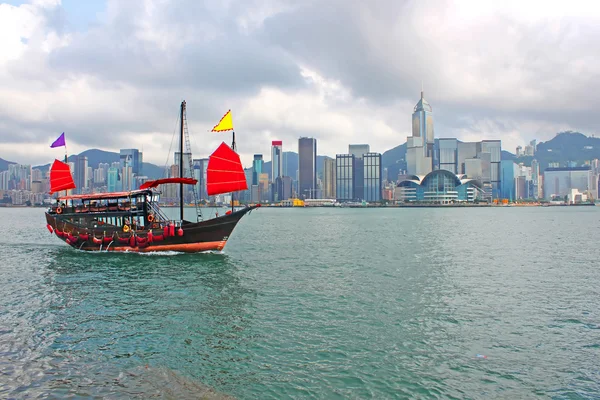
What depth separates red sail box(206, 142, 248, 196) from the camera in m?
37.7

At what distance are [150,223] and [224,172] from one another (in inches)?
321

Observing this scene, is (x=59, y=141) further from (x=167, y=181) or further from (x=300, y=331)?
(x=300, y=331)

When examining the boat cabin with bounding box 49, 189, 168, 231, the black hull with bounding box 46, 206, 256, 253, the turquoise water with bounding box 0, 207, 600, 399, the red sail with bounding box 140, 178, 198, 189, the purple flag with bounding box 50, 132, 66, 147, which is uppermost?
the purple flag with bounding box 50, 132, 66, 147

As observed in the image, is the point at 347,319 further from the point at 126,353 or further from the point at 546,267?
the point at 546,267

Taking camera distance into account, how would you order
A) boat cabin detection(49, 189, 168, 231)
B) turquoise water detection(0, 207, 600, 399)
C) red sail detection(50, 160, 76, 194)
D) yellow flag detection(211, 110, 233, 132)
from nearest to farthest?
turquoise water detection(0, 207, 600, 399)
yellow flag detection(211, 110, 233, 132)
boat cabin detection(49, 189, 168, 231)
red sail detection(50, 160, 76, 194)

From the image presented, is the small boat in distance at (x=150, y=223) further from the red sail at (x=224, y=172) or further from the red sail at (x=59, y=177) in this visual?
the red sail at (x=59, y=177)

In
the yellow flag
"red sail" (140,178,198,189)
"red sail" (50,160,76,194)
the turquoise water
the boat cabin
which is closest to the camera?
the turquoise water

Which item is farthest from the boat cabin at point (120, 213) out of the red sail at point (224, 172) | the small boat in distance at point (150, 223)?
→ the red sail at point (224, 172)

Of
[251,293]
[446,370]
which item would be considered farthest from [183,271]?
[446,370]

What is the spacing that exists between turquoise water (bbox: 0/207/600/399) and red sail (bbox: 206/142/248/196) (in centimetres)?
884

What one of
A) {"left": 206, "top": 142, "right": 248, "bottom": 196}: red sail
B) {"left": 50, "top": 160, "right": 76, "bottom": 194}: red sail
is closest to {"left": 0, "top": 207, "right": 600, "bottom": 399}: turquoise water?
{"left": 206, "top": 142, "right": 248, "bottom": 196}: red sail

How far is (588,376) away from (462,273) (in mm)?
16878

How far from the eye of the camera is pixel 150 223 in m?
39.3

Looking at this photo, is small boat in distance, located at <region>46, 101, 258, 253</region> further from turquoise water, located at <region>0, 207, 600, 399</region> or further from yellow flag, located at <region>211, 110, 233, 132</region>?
turquoise water, located at <region>0, 207, 600, 399</region>
